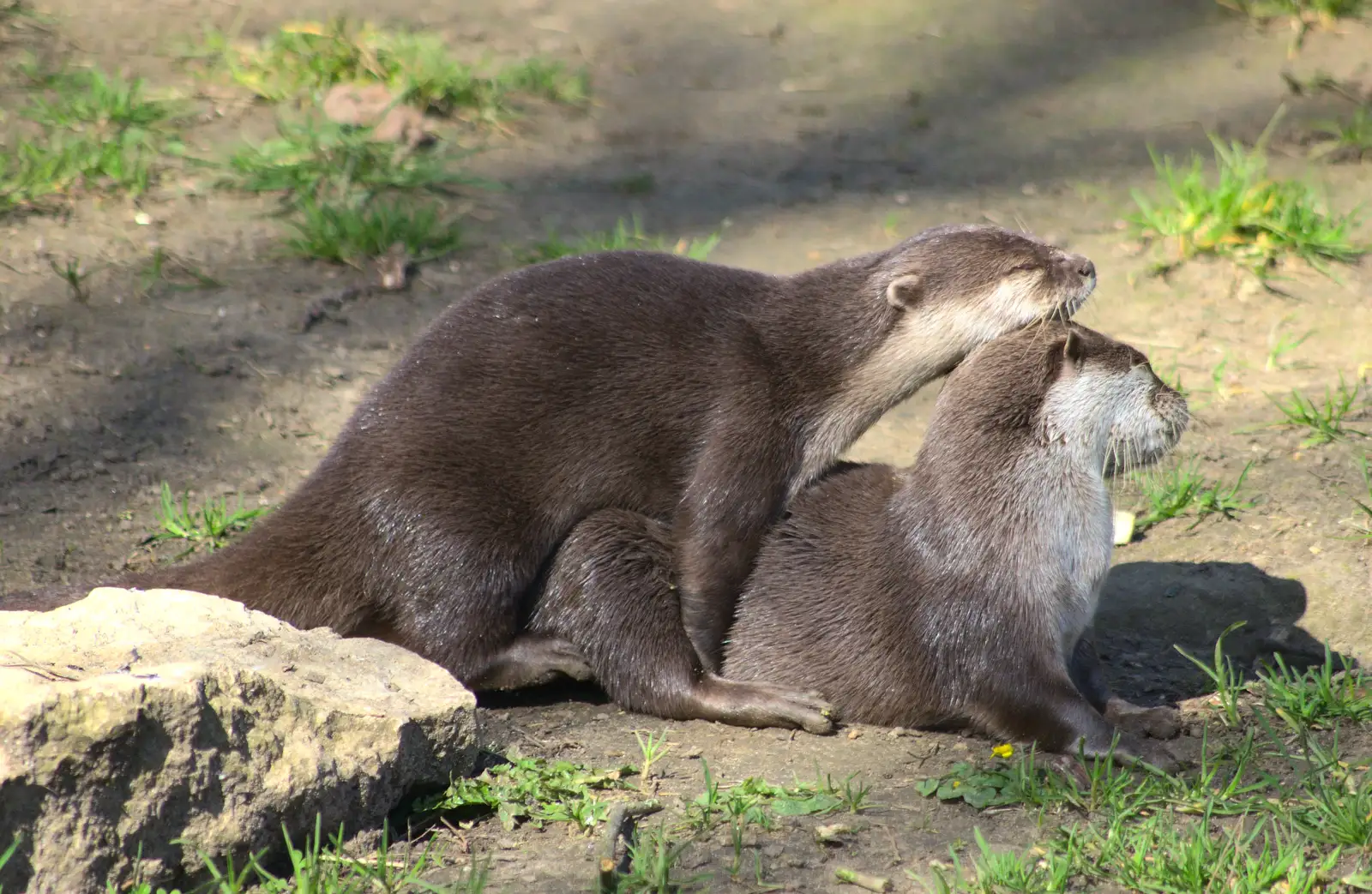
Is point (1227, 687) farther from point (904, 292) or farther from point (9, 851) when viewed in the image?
point (9, 851)

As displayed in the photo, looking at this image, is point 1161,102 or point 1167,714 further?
point 1161,102

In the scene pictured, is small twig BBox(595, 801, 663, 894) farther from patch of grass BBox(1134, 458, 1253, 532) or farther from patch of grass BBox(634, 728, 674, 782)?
patch of grass BBox(1134, 458, 1253, 532)

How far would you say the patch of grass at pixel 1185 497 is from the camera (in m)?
3.63

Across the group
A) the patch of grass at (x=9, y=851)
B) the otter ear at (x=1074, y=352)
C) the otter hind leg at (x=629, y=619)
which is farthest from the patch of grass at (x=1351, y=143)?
the patch of grass at (x=9, y=851)

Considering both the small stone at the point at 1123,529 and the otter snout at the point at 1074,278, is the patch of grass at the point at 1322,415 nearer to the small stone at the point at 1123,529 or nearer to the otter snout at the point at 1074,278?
the small stone at the point at 1123,529

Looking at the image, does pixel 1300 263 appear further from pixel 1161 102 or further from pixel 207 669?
pixel 207 669

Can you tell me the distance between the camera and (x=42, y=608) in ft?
9.43

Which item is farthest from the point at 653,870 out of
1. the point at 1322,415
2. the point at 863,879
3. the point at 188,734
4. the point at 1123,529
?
the point at 1322,415

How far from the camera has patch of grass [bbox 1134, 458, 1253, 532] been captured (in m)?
3.63

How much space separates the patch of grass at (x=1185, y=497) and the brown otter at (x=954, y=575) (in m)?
0.70

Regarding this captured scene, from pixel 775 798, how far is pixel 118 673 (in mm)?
1076

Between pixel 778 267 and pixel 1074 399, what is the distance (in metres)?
2.07

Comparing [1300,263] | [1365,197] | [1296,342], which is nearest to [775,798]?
[1296,342]

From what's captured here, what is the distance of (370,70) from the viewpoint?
5.64 meters
